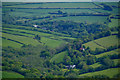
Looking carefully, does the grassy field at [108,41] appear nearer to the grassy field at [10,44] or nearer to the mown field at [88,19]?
the mown field at [88,19]

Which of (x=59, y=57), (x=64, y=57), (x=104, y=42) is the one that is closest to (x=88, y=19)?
(x=104, y=42)

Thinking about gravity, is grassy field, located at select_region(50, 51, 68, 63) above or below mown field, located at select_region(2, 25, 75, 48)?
below

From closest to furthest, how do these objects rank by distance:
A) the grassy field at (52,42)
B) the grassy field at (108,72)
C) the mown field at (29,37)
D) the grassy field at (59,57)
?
1. the grassy field at (108,72)
2. the grassy field at (59,57)
3. the grassy field at (52,42)
4. the mown field at (29,37)

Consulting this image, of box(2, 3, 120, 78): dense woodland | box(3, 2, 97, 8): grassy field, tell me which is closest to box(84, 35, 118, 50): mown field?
box(2, 3, 120, 78): dense woodland

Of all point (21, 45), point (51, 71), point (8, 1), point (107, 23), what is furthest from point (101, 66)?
point (8, 1)

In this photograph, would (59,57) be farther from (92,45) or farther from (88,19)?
(88,19)

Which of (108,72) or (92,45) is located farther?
(92,45)

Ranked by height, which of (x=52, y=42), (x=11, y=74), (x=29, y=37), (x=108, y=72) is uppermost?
(x=29, y=37)

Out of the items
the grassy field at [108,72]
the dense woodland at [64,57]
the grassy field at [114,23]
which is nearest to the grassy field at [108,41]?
the dense woodland at [64,57]

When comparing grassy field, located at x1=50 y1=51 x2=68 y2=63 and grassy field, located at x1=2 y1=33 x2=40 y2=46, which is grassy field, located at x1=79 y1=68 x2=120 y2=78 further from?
grassy field, located at x1=2 y1=33 x2=40 y2=46

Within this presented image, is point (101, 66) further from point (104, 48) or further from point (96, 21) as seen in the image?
point (96, 21)
